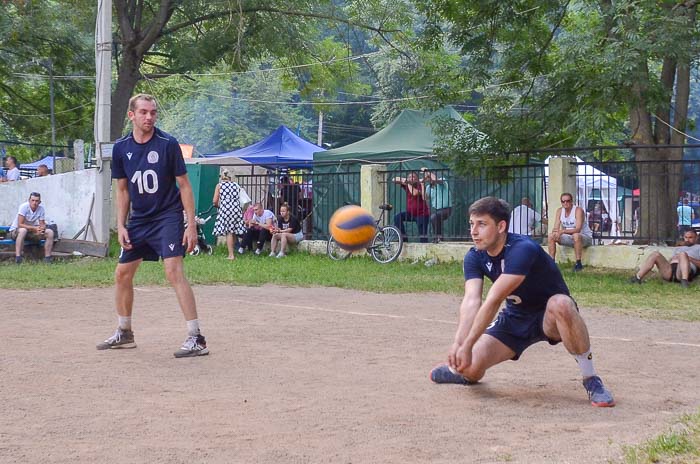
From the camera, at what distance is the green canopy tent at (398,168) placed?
1998 cm

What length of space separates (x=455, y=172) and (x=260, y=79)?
40979mm

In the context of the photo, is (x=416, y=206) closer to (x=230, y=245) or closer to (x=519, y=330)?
(x=230, y=245)

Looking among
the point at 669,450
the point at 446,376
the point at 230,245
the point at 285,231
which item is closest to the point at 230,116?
the point at 285,231

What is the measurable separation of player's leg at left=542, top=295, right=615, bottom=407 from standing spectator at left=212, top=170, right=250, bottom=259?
14.9 meters

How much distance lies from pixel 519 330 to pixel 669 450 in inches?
74.2

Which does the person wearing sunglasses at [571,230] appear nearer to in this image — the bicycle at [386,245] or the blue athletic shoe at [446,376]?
the bicycle at [386,245]

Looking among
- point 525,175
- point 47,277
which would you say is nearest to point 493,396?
Answer: point 47,277

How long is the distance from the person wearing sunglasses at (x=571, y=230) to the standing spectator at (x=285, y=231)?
20.1ft

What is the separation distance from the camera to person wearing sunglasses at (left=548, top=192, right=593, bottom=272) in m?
17.2

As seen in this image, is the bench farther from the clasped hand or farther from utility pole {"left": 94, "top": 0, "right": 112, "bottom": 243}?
the clasped hand

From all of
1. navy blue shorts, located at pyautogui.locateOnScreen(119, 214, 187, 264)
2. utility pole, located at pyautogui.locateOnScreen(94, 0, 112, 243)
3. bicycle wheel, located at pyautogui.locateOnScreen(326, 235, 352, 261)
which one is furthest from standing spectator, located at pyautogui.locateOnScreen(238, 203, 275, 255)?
navy blue shorts, located at pyautogui.locateOnScreen(119, 214, 187, 264)

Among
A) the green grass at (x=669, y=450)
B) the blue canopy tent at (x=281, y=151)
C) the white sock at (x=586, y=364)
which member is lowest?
the green grass at (x=669, y=450)

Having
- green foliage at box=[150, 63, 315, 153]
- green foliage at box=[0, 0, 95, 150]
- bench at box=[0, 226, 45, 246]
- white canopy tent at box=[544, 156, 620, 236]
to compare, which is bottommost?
bench at box=[0, 226, 45, 246]

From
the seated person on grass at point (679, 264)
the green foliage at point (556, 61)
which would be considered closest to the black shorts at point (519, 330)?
the seated person on grass at point (679, 264)
